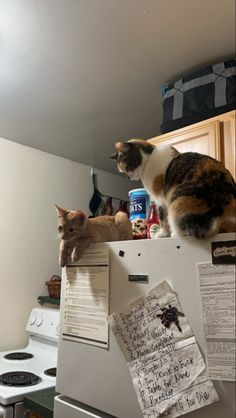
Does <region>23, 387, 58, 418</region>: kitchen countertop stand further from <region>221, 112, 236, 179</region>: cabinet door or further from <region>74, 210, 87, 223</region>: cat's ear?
<region>221, 112, 236, 179</region>: cabinet door

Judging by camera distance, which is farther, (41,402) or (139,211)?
(139,211)

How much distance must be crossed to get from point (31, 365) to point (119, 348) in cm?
108

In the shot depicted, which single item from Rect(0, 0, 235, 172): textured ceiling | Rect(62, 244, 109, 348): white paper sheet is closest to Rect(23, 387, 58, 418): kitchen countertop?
Rect(62, 244, 109, 348): white paper sheet

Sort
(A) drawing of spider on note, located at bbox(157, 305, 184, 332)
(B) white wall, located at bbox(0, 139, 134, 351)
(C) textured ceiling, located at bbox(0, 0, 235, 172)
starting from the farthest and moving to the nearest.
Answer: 1. (B) white wall, located at bbox(0, 139, 134, 351)
2. (C) textured ceiling, located at bbox(0, 0, 235, 172)
3. (A) drawing of spider on note, located at bbox(157, 305, 184, 332)

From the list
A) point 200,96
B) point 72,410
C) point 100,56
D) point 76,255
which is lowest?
point 72,410

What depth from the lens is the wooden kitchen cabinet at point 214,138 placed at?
1.24 meters

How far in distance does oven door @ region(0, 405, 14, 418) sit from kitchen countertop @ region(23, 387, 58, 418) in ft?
0.20

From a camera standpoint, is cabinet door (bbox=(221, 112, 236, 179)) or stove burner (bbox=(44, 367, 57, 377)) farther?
stove burner (bbox=(44, 367, 57, 377))

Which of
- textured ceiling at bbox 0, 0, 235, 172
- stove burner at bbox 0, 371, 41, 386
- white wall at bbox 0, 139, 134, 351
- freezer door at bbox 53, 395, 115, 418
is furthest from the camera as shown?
white wall at bbox 0, 139, 134, 351

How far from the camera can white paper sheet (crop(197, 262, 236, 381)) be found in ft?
2.52

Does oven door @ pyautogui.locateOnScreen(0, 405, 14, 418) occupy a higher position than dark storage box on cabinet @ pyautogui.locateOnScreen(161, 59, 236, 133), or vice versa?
dark storage box on cabinet @ pyautogui.locateOnScreen(161, 59, 236, 133)

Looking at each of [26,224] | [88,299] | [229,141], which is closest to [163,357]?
[88,299]

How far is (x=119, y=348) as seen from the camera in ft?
3.24

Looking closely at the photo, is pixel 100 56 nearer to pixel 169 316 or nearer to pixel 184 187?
pixel 184 187
